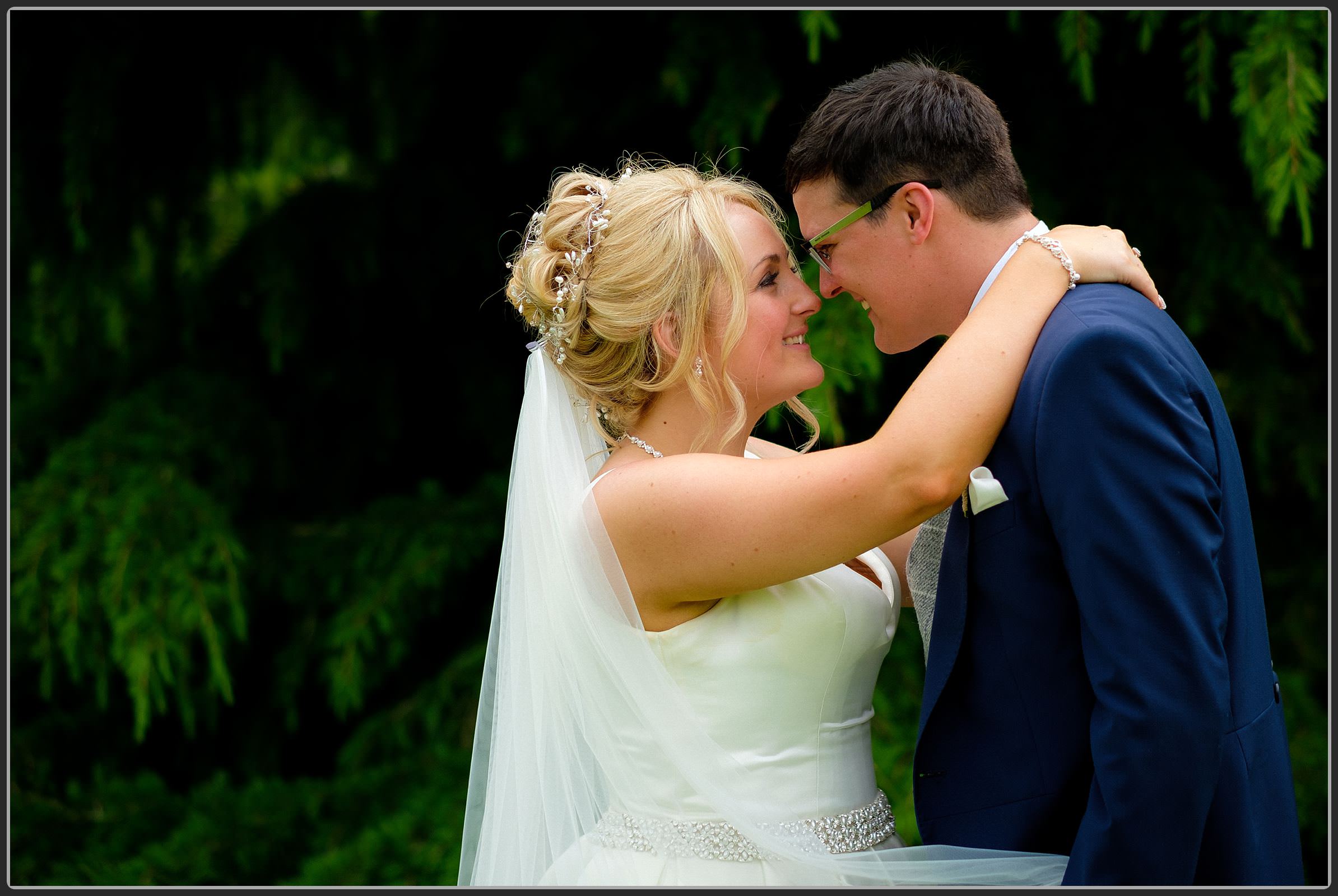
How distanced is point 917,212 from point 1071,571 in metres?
1.00

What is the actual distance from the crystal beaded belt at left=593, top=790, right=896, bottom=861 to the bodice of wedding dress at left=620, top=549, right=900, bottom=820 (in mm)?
25

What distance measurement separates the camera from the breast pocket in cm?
208

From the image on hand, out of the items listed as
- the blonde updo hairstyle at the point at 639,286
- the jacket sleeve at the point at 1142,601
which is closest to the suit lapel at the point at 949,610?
the jacket sleeve at the point at 1142,601

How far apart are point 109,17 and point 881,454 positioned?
157 inches

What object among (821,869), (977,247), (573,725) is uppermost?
(977,247)

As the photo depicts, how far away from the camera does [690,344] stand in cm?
256

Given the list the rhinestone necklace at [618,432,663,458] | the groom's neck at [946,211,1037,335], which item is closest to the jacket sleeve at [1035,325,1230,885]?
the groom's neck at [946,211,1037,335]

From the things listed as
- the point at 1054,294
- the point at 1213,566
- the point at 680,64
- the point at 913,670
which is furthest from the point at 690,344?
the point at 913,670

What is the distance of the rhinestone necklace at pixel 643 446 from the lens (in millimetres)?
2656

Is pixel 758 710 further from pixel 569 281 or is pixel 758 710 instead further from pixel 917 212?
pixel 917 212

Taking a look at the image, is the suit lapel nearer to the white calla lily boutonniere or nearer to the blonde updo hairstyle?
the white calla lily boutonniere

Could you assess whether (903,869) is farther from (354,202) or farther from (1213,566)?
(354,202)

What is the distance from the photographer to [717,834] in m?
2.42

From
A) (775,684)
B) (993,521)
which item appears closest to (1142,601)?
(993,521)
